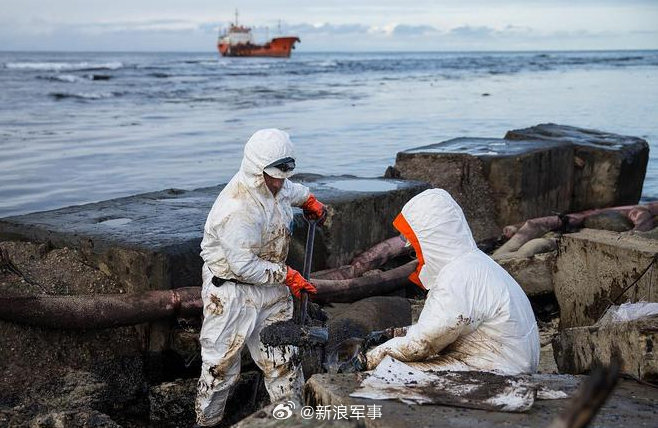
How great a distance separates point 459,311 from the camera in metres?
4.04

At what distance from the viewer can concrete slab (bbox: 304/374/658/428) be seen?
11.2 feet

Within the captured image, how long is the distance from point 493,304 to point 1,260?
136 inches

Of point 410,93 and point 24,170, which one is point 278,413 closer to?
point 24,170

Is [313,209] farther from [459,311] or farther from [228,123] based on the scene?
[228,123]

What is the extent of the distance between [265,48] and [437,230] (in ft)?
282

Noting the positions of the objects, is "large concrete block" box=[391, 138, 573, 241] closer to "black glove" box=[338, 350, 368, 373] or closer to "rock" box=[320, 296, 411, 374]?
"rock" box=[320, 296, 411, 374]

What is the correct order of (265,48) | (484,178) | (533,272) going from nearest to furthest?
1. (533,272)
2. (484,178)
3. (265,48)

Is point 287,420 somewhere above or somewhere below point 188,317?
above

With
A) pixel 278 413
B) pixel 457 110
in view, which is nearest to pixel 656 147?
pixel 457 110

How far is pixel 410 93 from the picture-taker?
3334 centimetres

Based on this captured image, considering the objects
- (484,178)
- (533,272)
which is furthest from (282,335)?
(484,178)

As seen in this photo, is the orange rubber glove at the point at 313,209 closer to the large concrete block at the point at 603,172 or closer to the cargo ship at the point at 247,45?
the large concrete block at the point at 603,172

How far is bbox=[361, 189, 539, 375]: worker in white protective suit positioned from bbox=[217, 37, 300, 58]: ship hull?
83.9 m

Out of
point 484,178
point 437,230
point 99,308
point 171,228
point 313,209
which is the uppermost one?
point 437,230
